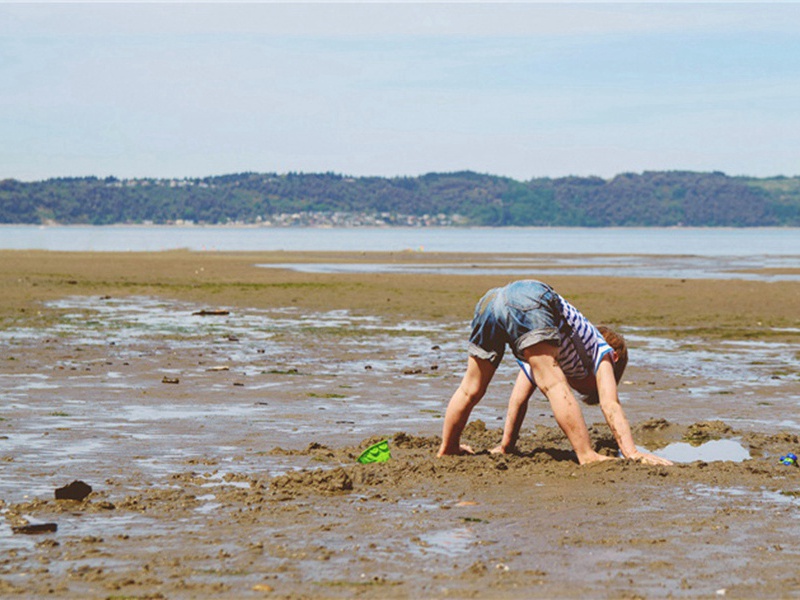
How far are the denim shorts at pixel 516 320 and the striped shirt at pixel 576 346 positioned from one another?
0.35 feet

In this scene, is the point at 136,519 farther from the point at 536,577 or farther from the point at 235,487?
the point at 536,577

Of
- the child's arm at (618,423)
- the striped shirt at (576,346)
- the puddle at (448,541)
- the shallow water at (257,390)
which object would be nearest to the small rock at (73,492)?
the shallow water at (257,390)

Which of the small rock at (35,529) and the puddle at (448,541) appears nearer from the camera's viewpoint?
the puddle at (448,541)

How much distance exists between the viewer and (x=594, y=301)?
26734mm

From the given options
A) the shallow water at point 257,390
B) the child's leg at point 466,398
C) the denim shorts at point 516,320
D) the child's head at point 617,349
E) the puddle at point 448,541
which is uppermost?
the denim shorts at point 516,320

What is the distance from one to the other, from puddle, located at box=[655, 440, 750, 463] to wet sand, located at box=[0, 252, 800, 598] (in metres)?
0.04

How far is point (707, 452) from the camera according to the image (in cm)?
923

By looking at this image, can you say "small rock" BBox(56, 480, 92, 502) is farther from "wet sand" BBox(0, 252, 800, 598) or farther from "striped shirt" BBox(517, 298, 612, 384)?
"striped shirt" BBox(517, 298, 612, 384)

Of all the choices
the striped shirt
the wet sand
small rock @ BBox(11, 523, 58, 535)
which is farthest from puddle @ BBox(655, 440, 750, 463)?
small rock @ BBox(11, 523, 58, 535)

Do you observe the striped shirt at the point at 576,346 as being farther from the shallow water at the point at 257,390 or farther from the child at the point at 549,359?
the shallow water at the point at 257,390

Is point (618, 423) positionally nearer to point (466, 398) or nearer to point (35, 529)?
point (466, 398)

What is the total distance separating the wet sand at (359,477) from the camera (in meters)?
5.39

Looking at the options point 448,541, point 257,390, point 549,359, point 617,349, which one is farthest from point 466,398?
point 257,390

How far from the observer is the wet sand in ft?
17.7
